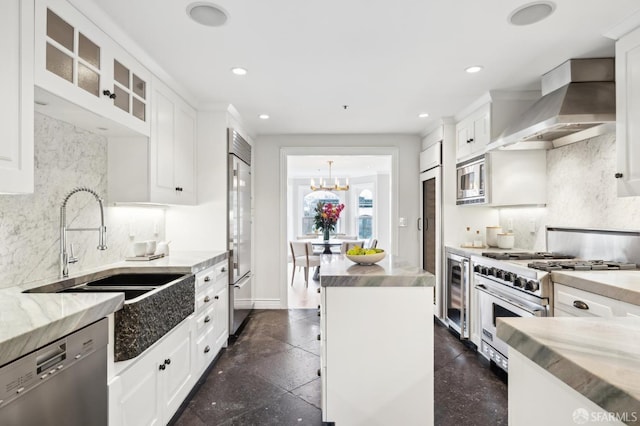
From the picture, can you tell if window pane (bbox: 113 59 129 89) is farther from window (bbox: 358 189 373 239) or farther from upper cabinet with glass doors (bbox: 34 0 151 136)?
window (bbox: 358 189 373 239)

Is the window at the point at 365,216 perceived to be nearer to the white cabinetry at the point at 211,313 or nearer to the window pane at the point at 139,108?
the white cabinetry at the point at 211,313

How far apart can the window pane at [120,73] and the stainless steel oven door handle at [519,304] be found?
123 inches

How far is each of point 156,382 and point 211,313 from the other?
0.98 m

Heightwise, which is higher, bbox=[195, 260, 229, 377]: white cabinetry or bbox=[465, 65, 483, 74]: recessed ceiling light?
bbox=[465, 65, 483, 74]: recessed ceiling light

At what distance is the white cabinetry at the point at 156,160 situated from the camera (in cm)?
249

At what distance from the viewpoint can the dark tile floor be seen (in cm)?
215

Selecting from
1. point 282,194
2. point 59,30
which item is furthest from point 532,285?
point 282,194

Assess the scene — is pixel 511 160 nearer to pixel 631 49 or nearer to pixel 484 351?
pixel 631 49

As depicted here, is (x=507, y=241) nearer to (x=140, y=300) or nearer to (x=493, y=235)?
(x=493, y=235)

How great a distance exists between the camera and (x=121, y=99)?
7.09 feet

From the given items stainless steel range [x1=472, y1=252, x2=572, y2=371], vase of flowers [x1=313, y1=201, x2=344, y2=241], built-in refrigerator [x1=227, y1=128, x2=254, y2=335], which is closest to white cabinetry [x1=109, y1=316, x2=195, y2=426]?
built-in refrigerator [x1=227, y1=128, x2=254, y2=335]

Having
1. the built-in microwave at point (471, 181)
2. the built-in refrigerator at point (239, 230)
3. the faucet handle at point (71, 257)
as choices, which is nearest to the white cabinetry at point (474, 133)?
the built-in microwave at point (471, 181)

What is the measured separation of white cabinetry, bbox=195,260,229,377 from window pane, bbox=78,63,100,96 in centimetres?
137

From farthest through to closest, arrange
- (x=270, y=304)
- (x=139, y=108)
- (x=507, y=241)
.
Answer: (x=270, y=304) → (x=507, y=241) → (x=139, y=108)
